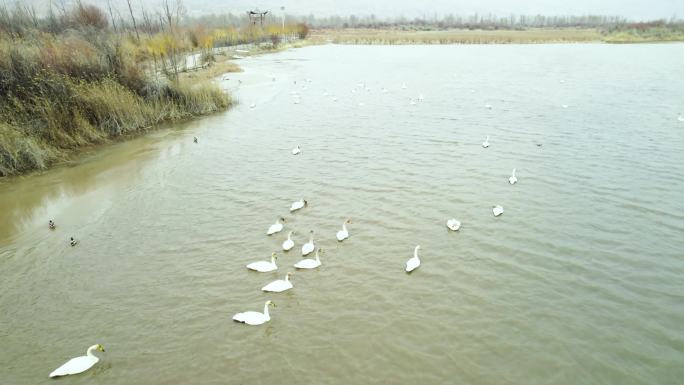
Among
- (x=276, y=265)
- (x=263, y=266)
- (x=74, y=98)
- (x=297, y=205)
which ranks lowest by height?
(x=276, y=265)

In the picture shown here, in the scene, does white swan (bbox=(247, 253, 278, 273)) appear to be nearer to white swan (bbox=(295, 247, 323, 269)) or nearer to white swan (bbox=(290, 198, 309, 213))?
white swan (bbox=(295, 247, 323, 269))

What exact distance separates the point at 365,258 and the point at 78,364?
5324 millimetres

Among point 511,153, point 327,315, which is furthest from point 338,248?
point 511,153

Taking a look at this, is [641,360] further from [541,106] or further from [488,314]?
[541,106]

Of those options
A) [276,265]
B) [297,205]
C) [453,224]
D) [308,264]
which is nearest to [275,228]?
[297,205]

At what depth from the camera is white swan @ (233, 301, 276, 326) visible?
706 cm

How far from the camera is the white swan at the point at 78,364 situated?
6.09 m

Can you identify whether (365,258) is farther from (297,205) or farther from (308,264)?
(297,205)

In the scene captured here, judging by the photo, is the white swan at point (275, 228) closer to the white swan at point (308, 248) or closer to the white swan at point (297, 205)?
the white swan at point (297, 205)

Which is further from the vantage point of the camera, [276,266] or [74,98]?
[74,98]

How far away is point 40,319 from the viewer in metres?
7.32

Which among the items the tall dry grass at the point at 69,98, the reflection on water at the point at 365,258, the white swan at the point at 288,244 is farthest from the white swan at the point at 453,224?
the tall dry grass at the point at 69,98

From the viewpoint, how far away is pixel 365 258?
29.4 feet

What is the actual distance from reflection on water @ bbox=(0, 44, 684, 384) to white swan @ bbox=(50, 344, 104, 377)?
0.48ft
